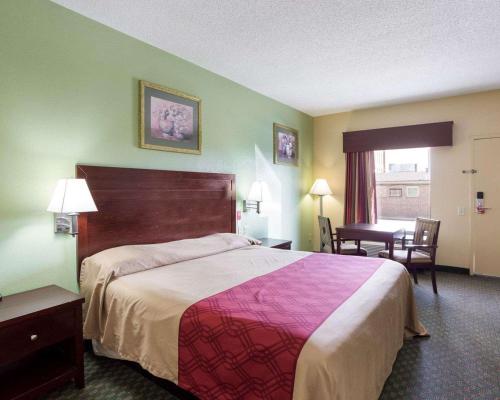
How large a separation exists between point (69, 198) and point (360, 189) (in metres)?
4.44

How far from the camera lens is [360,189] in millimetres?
5270

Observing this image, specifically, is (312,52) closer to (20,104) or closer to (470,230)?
(20,104)

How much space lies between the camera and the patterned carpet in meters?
1.91

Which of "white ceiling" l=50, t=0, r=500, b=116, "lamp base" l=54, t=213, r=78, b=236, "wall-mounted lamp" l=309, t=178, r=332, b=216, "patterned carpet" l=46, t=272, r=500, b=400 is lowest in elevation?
"patterned carpet" l=46, t=272, r=500, b=400

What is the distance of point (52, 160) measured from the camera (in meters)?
2.27

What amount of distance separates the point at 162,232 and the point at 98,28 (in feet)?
6.00

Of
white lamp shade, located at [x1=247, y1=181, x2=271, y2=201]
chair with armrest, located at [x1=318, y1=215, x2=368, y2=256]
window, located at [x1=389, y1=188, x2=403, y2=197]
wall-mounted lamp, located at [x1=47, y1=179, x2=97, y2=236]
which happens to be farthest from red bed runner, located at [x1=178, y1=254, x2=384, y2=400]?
window, located at [x1=389, y1=188, x2=403, y2=197]

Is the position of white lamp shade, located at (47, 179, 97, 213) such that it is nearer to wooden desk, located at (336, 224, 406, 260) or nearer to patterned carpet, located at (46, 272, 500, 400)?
patterned carpet, located at (46, 272, 500, 400)

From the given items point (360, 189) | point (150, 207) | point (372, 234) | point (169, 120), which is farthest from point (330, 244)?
point (169, 120)

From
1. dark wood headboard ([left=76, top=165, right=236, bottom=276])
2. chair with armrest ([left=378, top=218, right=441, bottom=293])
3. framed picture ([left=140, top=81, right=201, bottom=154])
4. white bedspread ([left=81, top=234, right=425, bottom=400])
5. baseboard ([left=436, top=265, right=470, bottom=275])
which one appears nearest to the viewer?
white bedspread ([left=81, top=234, right=425, bottom=400])

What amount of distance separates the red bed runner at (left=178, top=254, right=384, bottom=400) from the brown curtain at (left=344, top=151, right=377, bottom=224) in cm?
344

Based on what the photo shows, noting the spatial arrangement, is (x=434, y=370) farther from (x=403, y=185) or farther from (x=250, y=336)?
(x=403, y=185)

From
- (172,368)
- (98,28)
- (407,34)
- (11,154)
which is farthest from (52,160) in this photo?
(407,34)

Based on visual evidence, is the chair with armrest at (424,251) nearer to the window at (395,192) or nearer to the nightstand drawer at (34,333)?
the window at (395,192)
